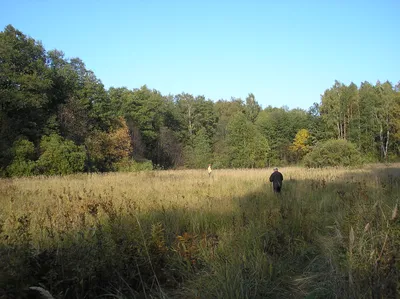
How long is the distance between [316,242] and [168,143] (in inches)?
2126

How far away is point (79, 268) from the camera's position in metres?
3.05

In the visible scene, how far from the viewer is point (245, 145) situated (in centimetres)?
5166

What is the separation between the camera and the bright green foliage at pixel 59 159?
2308 centimetres

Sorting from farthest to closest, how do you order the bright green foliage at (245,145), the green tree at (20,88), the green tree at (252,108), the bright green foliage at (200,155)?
1. the green tree at (252,108)
2. the bright green foliage at (200,155)
3. the bright green foliage at (245,145)
4. the green tree at (20,88)

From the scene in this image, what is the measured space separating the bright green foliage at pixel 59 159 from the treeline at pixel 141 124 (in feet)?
0.26

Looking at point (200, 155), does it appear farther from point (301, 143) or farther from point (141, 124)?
point (301, 143)

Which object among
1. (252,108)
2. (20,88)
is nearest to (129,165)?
(20,88)

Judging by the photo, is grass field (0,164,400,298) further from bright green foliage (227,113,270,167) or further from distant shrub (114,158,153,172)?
bright green foliage (227,113,270,167)

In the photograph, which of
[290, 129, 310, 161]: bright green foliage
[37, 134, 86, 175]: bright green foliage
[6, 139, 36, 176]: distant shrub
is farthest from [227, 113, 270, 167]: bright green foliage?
[6, 139, 36, 176]: distant shrub

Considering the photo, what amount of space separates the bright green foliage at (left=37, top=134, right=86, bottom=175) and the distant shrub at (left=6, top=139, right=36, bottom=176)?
746mm

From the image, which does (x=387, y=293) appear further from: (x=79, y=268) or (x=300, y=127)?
(x=300, y=127)

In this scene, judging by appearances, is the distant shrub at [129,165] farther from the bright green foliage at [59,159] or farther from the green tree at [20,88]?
the bright green foliage at [59,159]

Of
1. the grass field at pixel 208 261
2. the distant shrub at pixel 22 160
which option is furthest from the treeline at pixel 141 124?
the grass field at pixel 208 261

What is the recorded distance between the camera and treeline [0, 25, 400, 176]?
26.7 metres
